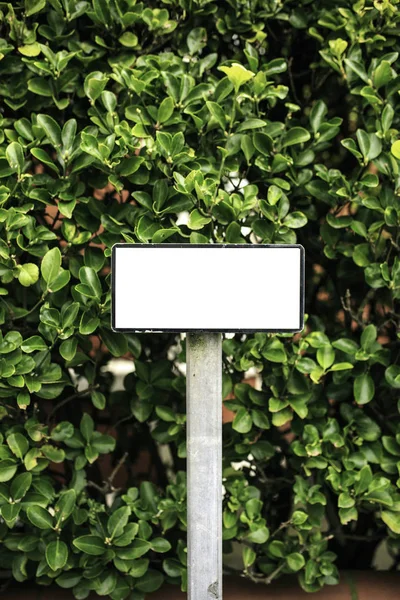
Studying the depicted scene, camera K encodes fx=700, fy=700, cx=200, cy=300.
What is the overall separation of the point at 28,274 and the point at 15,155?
390mm

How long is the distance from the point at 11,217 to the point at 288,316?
3.32 ft

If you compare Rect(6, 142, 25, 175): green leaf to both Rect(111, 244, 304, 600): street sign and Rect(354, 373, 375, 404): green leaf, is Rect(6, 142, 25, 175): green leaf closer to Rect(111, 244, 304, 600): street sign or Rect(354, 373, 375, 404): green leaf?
Rect(111, 244, 304, 600): street sign

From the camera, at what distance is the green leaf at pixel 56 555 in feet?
7.81

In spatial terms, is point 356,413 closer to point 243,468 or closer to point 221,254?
point 243,468

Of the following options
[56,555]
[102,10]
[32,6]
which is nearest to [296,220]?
[102,10]

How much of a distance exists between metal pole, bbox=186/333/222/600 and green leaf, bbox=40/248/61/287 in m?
0.68

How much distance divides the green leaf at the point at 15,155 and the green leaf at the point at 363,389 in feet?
4.46

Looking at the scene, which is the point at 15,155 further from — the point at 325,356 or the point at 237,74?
the point at 325,356

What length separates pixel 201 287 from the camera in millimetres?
1699

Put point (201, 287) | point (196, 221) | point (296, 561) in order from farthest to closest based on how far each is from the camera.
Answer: point (296, 561), point (196, 221), point (201, 287)

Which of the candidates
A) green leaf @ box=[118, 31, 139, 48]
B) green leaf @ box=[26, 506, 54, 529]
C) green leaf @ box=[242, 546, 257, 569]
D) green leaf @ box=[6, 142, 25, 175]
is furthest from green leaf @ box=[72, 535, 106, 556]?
green leaf @ box=[118, 31, 139, 48]

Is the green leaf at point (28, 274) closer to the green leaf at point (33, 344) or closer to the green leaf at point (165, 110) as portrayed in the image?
the green leaf at point (33, 344)

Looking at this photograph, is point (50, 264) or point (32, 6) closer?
point (50, 264)

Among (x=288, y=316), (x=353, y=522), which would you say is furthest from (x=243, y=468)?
(x=288, y=316)
